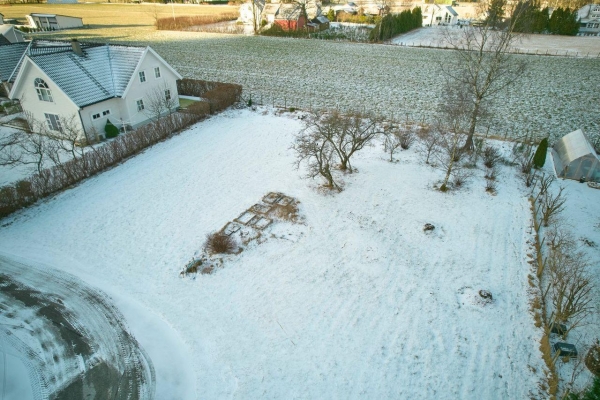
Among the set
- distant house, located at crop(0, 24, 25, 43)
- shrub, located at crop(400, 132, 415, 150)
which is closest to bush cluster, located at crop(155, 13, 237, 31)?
distant house, located at crop(0, 24, 25, 43)

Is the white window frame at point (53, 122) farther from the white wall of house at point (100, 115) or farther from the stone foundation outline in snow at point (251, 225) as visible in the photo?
the stone foundation outline in snow at point (251, 225)

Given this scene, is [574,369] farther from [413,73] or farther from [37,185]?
[413,73]

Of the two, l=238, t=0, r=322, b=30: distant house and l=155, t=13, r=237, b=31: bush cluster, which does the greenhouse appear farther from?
l=155, t=13, r=237, b=31: bush cluster

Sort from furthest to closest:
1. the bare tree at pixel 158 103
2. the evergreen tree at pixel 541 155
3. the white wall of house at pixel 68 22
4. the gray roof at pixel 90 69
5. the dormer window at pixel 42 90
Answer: the white wall of house at pixel 68 22 < the bare tree at pixel 158 103 < the dormer window at pixel 42 90 < the gray roof at pixel 90 69 < the evergreen tree at pixel 541 155

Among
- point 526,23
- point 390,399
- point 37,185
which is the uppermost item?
point 526,23

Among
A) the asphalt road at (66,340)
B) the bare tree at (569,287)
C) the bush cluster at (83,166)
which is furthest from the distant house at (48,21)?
the bare tree at (569,287)

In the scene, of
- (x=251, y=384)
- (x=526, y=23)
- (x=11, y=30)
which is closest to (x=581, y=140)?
(x=526, y=23)
